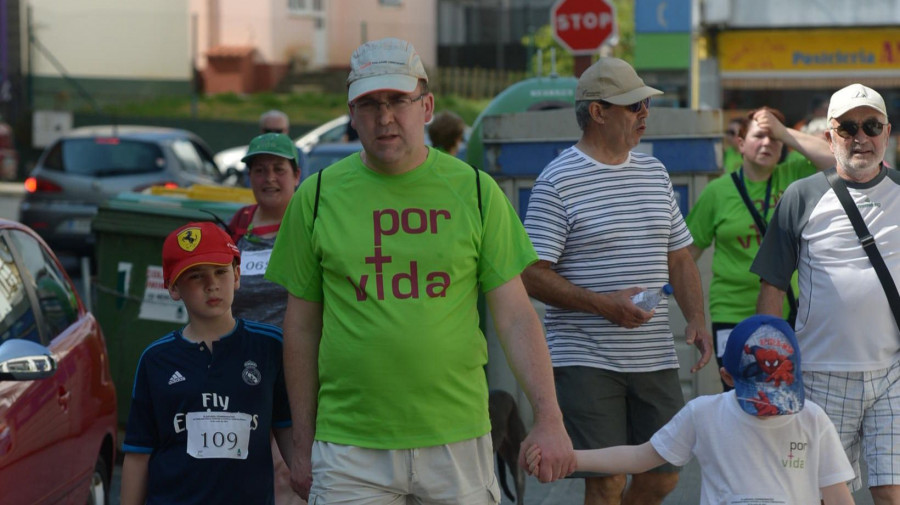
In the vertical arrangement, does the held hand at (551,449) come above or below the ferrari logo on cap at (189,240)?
below

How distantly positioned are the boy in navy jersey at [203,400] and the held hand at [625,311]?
1364mm

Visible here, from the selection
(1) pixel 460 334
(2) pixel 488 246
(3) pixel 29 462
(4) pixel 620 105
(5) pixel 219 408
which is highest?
(4) pixel 620 105

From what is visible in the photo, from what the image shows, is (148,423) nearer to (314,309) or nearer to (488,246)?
(314,309)

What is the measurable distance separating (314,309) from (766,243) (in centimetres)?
210

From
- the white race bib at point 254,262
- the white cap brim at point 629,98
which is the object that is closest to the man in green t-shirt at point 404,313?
the white cap brim at point 629,98

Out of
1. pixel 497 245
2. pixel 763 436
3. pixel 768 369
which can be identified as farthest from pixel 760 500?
pixel 497 245

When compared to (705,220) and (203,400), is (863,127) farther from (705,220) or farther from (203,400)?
(203,400)

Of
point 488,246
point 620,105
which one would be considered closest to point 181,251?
point 488,246

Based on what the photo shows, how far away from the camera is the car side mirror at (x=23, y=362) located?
4.56 meters

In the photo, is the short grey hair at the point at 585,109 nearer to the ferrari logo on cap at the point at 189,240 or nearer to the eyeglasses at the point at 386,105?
the eyeglasses at the point at 386,105

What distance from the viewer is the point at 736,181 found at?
7.16 meters

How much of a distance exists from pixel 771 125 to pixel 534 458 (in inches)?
118

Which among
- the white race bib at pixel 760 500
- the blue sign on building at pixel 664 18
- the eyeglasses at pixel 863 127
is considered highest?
the blue sign on building at pixel 664 18

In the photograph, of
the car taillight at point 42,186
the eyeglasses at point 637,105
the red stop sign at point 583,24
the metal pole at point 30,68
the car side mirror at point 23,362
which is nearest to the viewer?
the car side mirror at point 23,362
